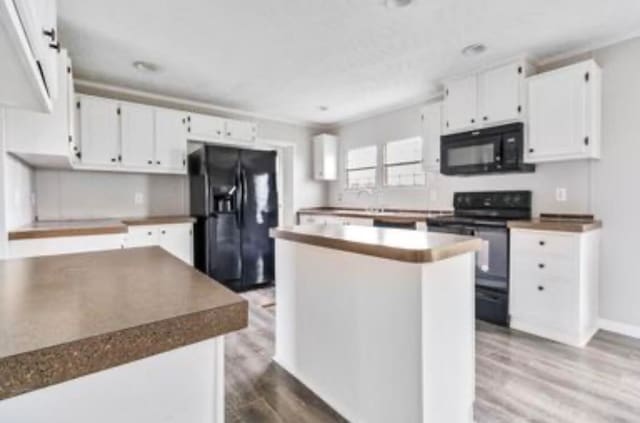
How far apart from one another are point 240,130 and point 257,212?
1.12 m

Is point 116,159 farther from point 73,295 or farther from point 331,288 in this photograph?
point 73,295

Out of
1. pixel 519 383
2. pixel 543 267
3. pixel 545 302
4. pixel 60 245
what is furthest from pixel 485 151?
pixel 60 245

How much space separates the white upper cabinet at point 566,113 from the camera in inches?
105

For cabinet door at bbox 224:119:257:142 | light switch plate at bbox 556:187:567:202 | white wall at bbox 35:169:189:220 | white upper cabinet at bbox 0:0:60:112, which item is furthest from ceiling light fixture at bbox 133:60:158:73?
light switch plate at bbox 556:187:567:202

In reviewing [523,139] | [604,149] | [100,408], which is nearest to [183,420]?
[100,408]

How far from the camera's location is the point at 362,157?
521 cm

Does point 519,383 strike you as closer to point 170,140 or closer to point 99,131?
point 170,140

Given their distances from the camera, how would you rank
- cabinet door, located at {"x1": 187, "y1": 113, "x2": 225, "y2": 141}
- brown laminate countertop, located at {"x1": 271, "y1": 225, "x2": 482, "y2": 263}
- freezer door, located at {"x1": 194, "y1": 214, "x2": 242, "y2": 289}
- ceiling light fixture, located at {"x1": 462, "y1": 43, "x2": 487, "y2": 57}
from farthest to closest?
cabinet door, located at {"x1": 187, "y1": 113, "x2": 225, "y2": 141}, freezer door, located at {"x1": 194, "y1": 214, "x2": 242, "y2": 289}, ceiling light fixture, located at {"x1": 462, "y1": 43, "x2": 487, "y2": 57}, brown laminate countertop, located at {"x1": 271, "y1": 225, "x2": 482, "y2": 263}

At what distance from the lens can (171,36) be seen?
2.59 metres

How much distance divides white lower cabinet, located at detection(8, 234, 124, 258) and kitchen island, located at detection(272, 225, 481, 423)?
1543 mm

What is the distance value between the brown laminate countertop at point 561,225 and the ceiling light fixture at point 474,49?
4.88ft

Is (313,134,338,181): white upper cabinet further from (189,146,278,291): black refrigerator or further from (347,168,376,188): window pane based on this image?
(189,146,278,291): black refrigerator

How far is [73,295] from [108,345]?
1.05ft

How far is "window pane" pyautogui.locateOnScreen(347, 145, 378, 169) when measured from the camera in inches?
196
